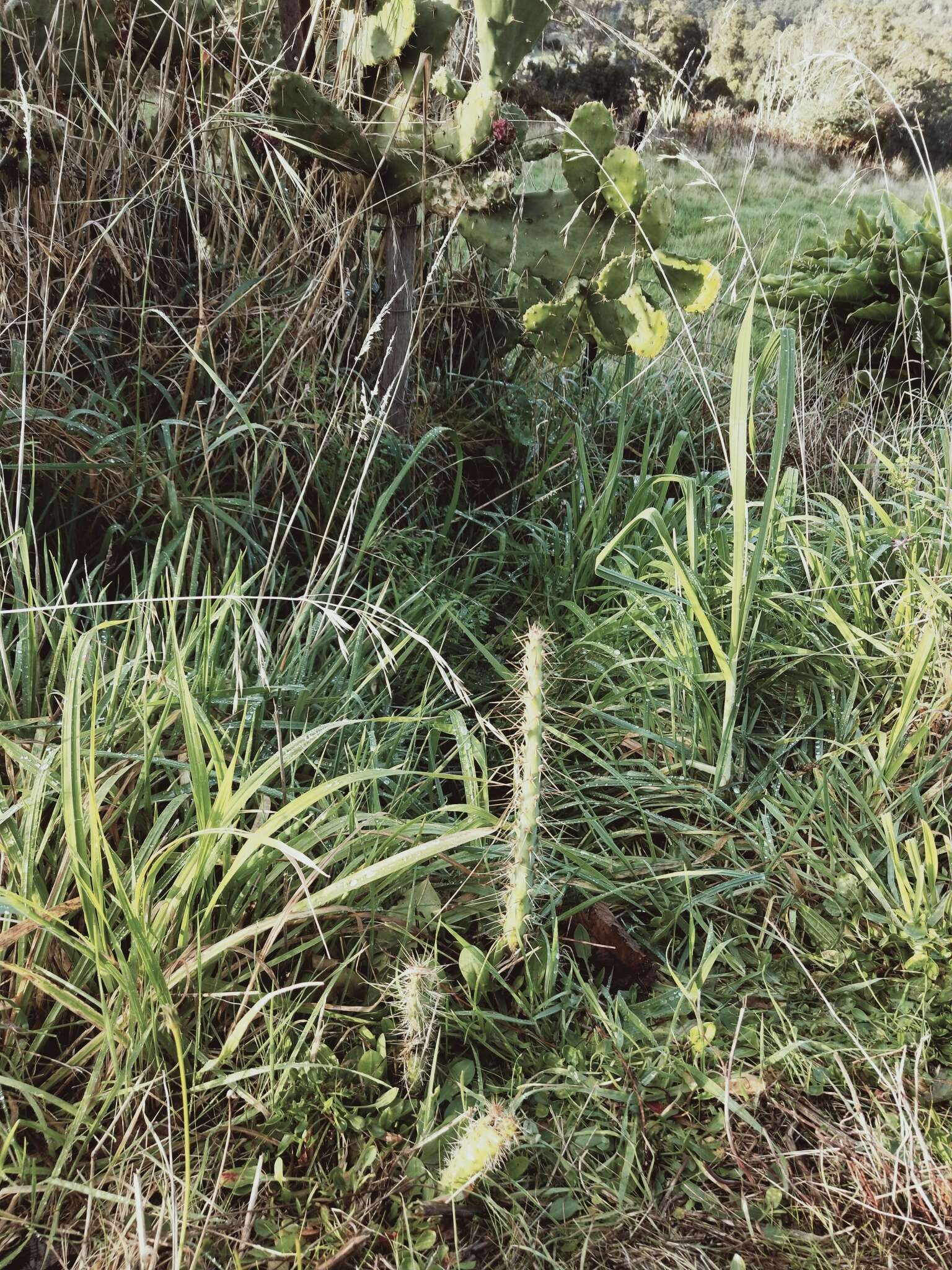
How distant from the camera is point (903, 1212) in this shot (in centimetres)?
97

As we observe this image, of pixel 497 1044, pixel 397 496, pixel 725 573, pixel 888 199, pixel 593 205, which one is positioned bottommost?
pixel 497 1044

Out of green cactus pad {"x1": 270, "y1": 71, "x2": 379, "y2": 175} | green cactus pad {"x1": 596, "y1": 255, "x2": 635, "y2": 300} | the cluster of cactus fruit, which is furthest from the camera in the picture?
the cluster of cactus fruit

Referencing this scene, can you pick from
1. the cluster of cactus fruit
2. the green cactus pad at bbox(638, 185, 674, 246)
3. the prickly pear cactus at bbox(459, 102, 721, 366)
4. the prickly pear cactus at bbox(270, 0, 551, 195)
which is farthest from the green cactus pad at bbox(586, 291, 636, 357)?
the cluster of cactus fruit

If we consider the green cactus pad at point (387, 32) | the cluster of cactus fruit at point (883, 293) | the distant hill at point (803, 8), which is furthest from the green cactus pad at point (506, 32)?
the distant hill at point (803, 8)

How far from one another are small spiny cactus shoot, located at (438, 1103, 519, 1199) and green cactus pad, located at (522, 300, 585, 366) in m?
1.37

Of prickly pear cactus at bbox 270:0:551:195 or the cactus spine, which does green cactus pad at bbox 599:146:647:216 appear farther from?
the cactus spine

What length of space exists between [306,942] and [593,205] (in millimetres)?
1440

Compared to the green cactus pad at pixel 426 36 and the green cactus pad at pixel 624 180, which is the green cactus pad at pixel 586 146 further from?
the green cactus pad at pixel 426 36

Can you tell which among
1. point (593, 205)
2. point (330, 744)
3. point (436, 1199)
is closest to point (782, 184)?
point (593, 205)

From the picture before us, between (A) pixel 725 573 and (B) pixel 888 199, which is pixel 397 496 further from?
(B) pixel 888 199

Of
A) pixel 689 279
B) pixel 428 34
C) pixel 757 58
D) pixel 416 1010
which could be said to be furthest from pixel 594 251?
pixel 757 58

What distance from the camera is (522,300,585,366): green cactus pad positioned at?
173cm

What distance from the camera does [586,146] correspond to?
5.39ft

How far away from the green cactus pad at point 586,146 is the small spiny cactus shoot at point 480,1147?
1522 mm
